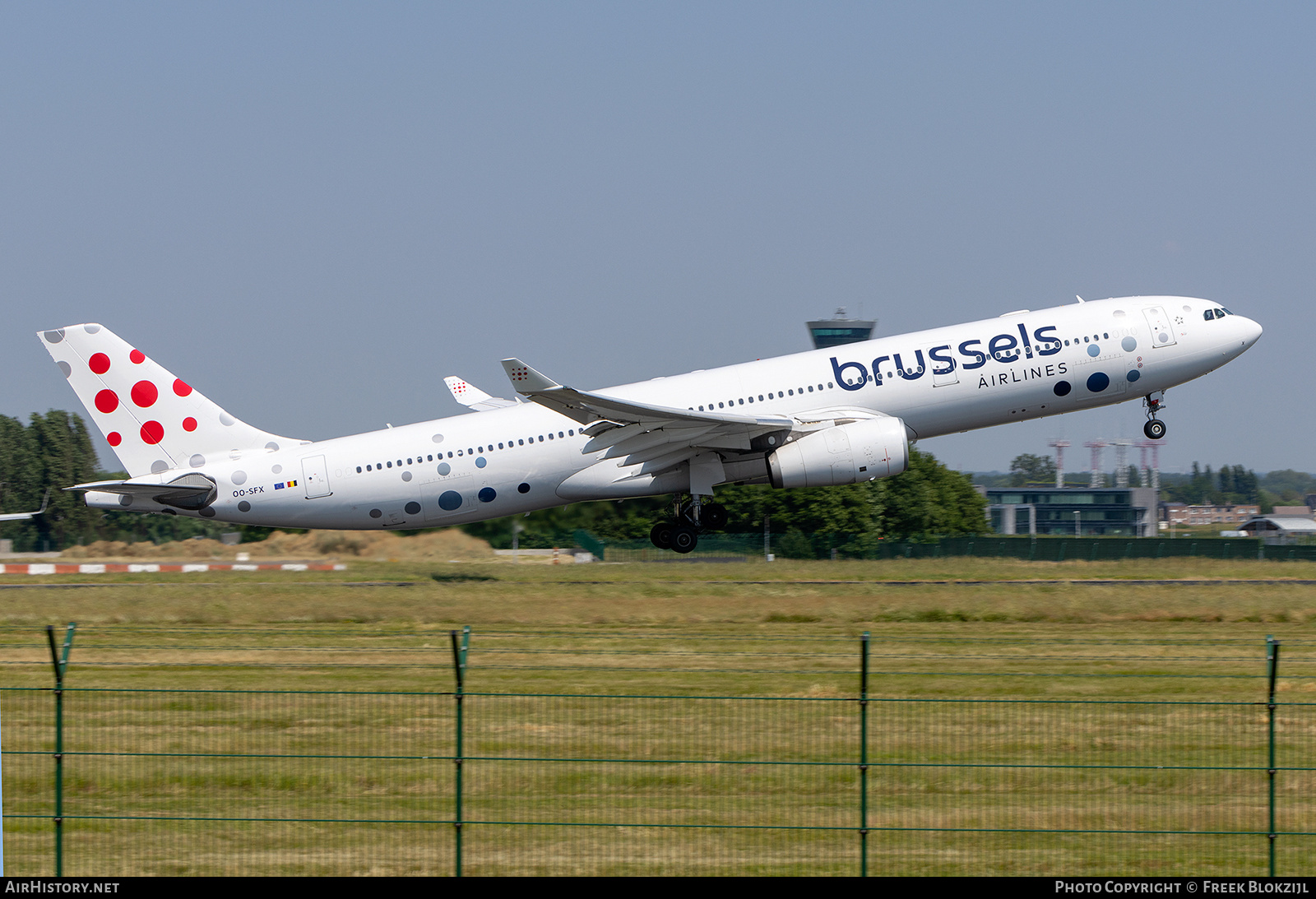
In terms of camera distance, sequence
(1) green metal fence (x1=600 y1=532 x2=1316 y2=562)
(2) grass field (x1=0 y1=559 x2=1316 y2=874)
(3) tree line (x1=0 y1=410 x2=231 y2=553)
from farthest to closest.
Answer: (3) tree line (x1=0 y1=410 x2=231 y2=553), (1) green metal fence (x1=600 y1=532 x2=1316 y2=562), (2) grass field (x1=0 y1=559 x2=1316 y2=874)

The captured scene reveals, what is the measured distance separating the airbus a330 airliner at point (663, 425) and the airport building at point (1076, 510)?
118590mm

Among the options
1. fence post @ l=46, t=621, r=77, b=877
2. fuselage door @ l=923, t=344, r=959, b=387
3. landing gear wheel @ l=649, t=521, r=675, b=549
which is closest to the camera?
fence post @ l=46, t=621, r=77, b=877

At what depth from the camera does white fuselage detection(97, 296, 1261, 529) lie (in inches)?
1177

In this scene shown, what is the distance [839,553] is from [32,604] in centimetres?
2917

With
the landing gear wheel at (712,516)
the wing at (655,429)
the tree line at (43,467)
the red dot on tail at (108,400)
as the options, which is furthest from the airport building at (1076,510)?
the red dot on tail at (108,400)

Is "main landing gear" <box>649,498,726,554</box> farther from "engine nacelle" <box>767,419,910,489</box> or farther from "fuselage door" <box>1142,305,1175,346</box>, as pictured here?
"fuselage door" <box>1142,305,1175,346</box>

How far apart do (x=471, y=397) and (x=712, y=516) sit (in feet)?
27.9

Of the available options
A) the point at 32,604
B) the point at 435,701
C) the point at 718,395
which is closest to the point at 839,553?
the point at 718,395

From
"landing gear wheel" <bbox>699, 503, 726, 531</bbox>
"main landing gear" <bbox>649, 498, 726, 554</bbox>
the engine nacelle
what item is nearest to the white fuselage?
"main landing gear" <bbox>649, 498, 726, 554</bbox>

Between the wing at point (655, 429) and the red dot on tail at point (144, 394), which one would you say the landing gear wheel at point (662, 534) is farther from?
the red dot on tail at point (144, 394)

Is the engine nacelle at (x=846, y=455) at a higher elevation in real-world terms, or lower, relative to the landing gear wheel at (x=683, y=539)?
higher

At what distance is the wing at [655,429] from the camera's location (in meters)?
28.0

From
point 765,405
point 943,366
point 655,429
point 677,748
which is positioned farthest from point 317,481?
point 677,748

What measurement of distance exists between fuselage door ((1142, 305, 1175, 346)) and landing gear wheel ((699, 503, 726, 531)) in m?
→ 10.3
